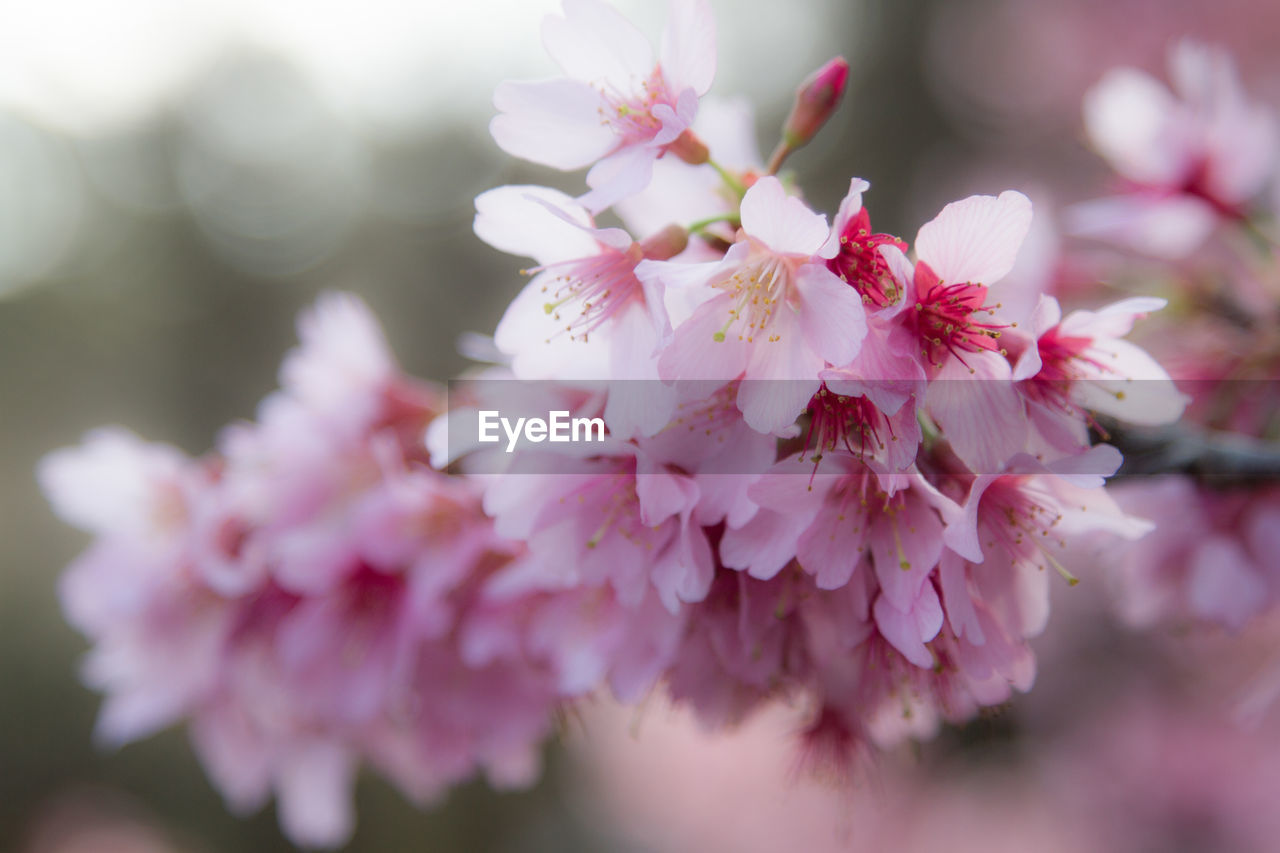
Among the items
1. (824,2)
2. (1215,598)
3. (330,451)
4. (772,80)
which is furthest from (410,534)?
(824,2)

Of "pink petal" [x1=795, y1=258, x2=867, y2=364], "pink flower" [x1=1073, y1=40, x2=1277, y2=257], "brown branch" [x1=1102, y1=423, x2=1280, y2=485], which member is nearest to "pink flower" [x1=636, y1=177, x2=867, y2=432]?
"pink petal" [x1=795, y1=258, x2=867, y2=364]

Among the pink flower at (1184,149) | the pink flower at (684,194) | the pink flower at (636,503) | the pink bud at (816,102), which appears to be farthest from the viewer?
the pink flower at (1184,149)

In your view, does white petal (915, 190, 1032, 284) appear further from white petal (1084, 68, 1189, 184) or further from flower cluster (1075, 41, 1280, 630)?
white petal (1084, 68, 1189, 184)

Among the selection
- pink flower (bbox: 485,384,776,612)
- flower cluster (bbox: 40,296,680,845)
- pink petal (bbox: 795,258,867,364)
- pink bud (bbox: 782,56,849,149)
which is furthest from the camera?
flower cluster (bbox: 40,296,680,845)

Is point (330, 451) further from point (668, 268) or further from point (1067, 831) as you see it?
point (1067, 831)

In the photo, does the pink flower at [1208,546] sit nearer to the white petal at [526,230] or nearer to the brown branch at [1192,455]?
the brown branch at [1192,455]

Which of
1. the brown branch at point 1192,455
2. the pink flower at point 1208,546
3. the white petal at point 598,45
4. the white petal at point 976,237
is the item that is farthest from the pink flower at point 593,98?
the pink flower at point 1208,546

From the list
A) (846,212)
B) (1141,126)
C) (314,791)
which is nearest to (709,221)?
(846,212)
